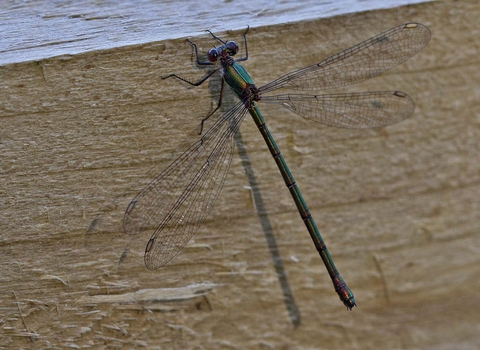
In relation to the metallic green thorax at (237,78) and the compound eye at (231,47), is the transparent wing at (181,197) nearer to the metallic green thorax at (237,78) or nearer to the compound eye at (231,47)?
the metallic green thorax at (237,78)

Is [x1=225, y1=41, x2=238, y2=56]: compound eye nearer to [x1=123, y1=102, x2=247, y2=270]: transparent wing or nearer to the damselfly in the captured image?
the damselfly

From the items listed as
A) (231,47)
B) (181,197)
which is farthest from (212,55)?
(181,197)

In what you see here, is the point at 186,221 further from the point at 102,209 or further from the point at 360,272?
the point at 360,272

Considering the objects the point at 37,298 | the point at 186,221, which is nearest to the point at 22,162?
Answer: the point at 37,298

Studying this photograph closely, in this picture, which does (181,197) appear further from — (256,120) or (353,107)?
(353,107)

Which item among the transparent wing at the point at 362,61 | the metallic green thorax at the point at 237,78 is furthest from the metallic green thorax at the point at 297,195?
the transparent wing at the point at 362,61
